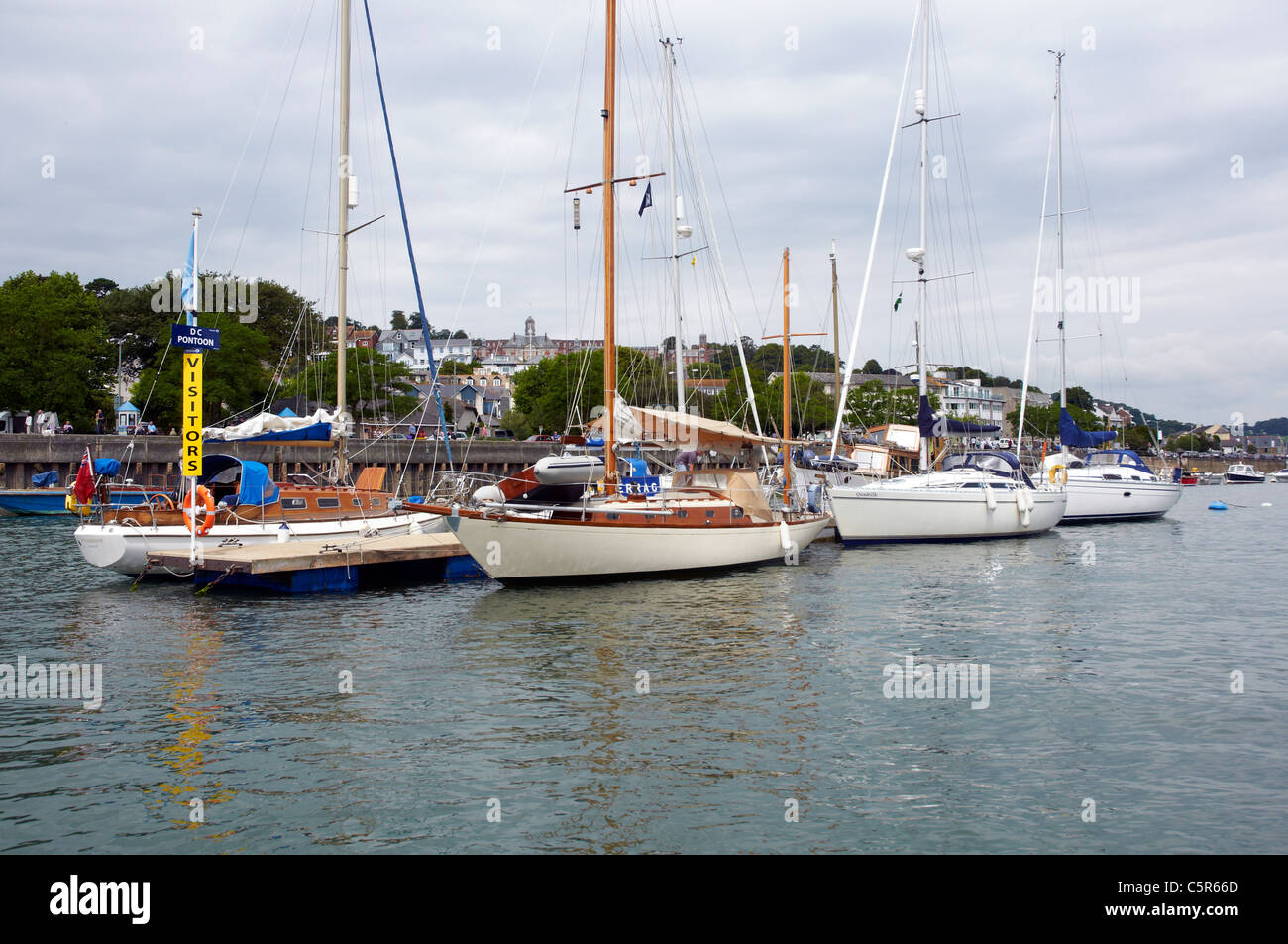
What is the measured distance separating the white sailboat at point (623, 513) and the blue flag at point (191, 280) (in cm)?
666

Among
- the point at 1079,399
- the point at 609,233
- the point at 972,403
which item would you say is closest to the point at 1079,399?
the point at 1079,399

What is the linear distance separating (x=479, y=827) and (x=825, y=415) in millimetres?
90940

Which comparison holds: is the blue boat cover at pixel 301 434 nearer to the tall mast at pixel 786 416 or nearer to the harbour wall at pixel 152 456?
the tall mast at pixel 786 416

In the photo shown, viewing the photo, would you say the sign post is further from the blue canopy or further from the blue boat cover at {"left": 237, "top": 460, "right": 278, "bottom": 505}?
the blue boat cover at {"left": 237, "top": 460, "right": 278, "bottom": 505}

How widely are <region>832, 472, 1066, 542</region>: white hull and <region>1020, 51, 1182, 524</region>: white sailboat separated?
8.03m

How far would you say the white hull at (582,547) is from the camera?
2073 centimetres

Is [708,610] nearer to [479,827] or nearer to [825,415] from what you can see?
[479,827]

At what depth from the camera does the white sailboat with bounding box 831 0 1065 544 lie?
31.6 metres

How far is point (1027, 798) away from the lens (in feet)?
28.5

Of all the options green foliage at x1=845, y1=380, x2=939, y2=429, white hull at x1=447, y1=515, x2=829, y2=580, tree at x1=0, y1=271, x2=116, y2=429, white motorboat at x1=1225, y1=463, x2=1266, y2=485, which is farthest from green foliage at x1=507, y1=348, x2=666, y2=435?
white motorboat at x1=1225, y1=463, x2=1266, y2=485

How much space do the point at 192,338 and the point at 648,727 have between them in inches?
529
